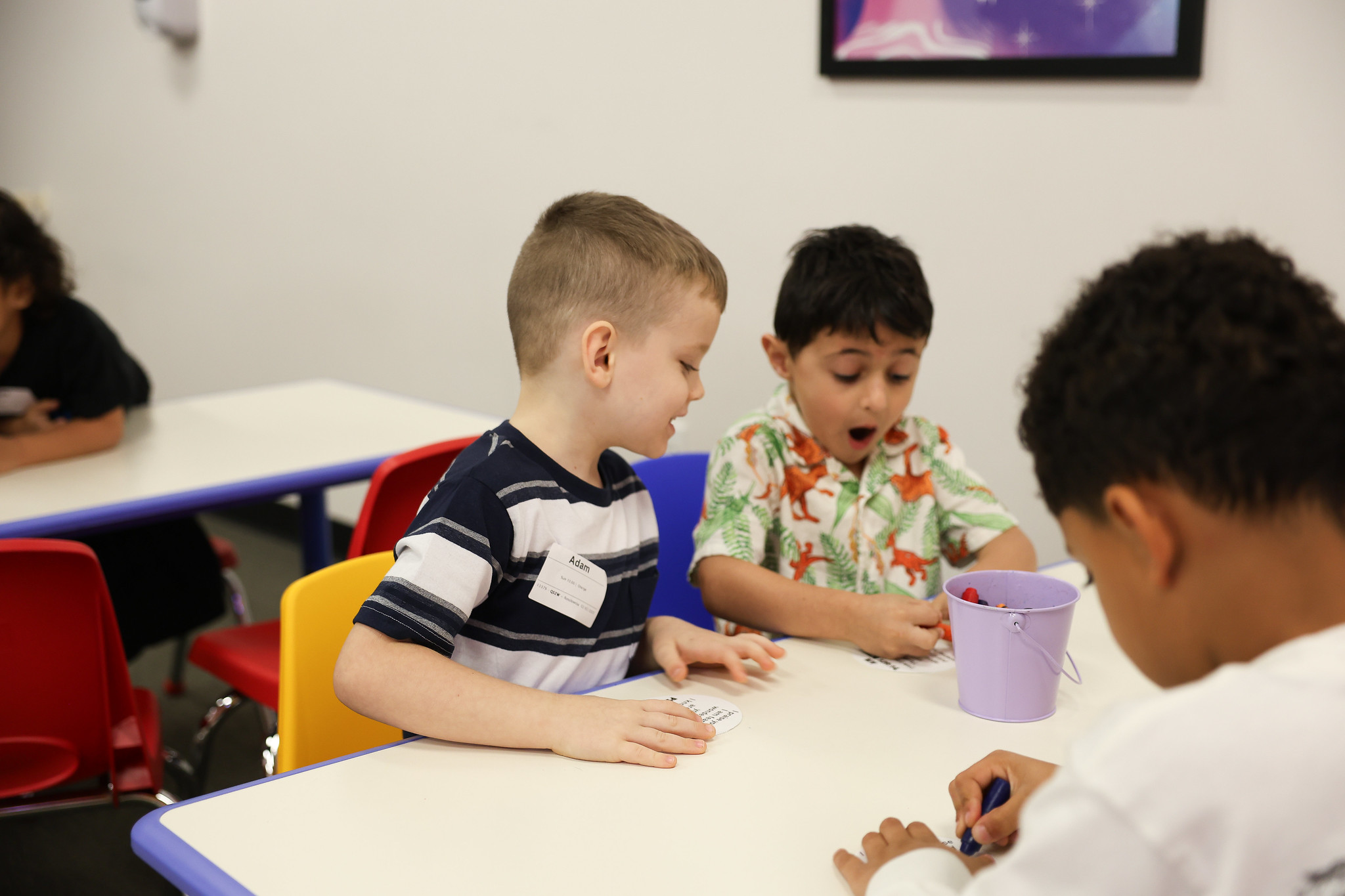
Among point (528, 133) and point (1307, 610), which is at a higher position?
point (528, 133)

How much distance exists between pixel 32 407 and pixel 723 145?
5.64 feet

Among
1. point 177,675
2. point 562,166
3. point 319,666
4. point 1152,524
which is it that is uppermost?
point 562,166

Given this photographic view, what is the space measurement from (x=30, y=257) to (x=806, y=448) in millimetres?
1709

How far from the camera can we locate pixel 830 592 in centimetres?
142

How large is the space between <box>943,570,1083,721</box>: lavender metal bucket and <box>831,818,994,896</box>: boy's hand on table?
0.28 m

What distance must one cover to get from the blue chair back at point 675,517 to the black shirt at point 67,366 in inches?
50.4

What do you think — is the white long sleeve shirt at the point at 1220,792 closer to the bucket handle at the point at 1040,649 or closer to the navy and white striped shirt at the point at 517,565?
the bucket handle at the point at 1040,649

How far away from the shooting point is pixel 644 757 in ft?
3.46

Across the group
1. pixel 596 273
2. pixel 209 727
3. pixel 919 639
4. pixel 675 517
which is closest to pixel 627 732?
pixel 919 639

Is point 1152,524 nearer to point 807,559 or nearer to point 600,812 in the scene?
point 600,812

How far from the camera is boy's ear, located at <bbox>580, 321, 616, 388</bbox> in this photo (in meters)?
1.27

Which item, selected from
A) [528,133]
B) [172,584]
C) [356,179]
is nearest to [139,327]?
[356,179]

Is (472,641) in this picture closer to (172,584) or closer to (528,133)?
(172,584)

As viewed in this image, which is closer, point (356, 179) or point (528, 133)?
point (528, 133)
